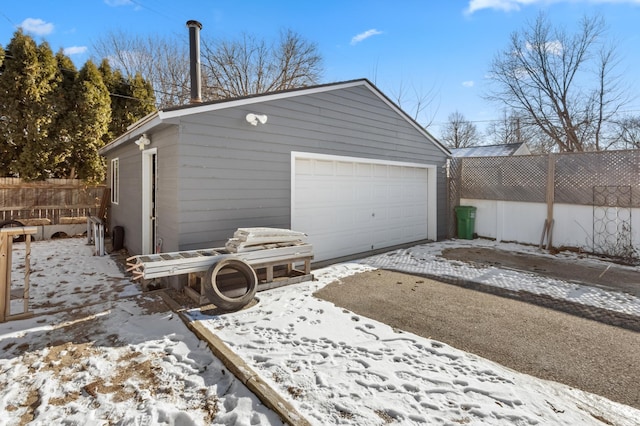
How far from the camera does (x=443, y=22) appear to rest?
30.7ft

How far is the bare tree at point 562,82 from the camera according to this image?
52.5ft

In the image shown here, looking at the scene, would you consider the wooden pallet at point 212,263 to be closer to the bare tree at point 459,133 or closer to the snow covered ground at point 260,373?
the snow covered ground at point 260,373

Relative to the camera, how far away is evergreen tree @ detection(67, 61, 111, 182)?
1086 cm

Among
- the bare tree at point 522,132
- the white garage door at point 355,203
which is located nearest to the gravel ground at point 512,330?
the white garage door at point 355,203

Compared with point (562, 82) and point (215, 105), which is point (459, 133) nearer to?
point (562, 82)

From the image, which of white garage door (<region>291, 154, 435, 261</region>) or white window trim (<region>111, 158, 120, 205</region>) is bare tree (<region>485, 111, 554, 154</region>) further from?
white window trim (<region>111, 158, 120, 205</region>)

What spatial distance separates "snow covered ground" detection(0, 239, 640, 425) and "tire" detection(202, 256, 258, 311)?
0.47ft

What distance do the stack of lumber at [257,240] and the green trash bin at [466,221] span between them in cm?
613

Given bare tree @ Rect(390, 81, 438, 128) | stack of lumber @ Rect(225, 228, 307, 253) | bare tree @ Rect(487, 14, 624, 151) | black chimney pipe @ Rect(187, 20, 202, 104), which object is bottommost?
stack of lumber @ Rect(225, 228, 307, 253)

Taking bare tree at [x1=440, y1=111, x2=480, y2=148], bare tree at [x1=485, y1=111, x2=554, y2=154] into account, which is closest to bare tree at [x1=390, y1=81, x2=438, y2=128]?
bare tree at [x1=485, y1=111, x2=554, y2=154]

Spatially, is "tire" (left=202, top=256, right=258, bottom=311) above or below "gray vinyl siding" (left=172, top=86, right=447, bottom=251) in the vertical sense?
below

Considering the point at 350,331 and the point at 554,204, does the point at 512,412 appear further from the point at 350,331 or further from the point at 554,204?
the point at 554,204

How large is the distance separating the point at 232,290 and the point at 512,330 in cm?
324

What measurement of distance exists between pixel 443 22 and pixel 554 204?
5.68 m
